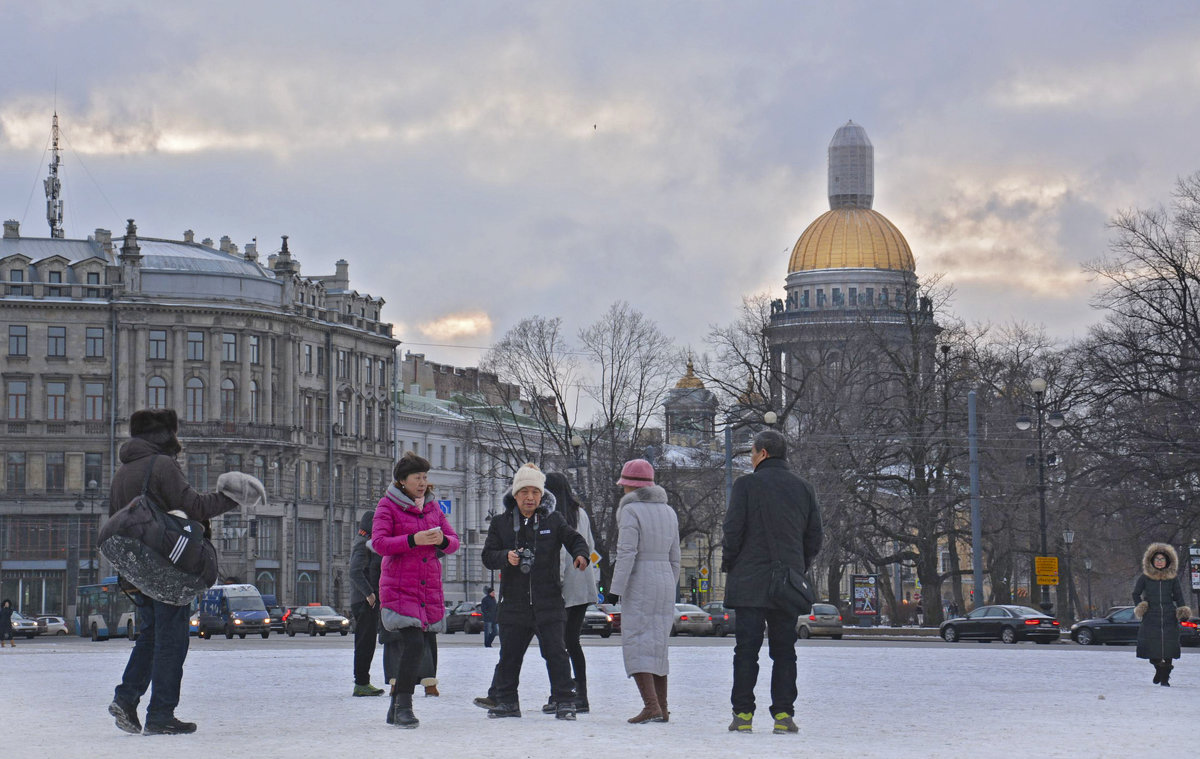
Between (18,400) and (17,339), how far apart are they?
9.87ft

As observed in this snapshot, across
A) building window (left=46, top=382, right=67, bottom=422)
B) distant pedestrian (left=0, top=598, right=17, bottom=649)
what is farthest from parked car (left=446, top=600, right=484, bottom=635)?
building window (left=46, top=382, right=67, bottom=422)

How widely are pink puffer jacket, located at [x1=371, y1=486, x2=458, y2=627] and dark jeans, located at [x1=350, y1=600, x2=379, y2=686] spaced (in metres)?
3.39

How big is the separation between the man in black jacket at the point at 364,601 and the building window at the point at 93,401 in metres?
86.1

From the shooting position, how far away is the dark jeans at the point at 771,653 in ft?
43.5

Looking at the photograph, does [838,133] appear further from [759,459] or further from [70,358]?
[759,459]

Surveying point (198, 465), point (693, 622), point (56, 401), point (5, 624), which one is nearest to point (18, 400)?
point (56, 401)

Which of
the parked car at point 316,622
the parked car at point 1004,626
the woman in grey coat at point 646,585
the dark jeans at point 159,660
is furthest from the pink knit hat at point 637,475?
the parked car at point 316,622

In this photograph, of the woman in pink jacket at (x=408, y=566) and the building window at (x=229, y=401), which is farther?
the building window at (x=229, y=401)

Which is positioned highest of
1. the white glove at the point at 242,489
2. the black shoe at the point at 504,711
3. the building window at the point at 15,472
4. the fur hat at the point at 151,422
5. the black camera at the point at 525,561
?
the building window at the point at 15,472

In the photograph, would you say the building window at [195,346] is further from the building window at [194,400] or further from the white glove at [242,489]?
the white glove at [242,489]

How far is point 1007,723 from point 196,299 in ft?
302

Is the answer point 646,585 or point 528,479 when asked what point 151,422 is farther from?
point 646,585

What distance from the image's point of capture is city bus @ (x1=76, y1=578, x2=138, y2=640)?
70000 mm

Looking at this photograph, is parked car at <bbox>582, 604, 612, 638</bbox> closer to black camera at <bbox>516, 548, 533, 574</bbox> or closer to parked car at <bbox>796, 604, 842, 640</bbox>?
parked car at <bbox>796, 604, 842, 640</bbox>
